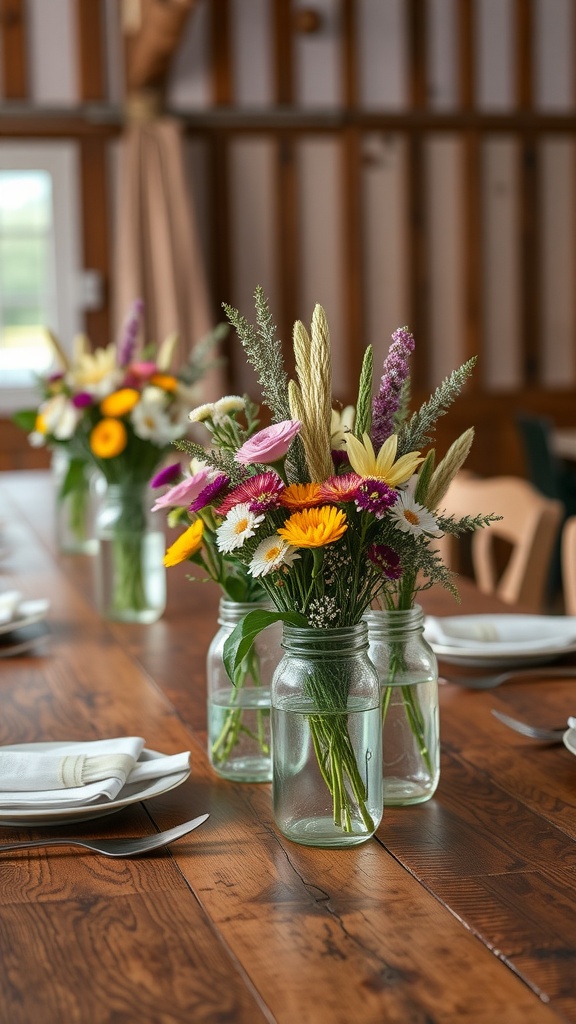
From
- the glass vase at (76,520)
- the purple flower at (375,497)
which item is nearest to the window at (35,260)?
the glass vase at (76,520)

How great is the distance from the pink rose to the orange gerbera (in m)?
0.03

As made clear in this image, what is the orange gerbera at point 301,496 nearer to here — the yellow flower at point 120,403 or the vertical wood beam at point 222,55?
the yellow flower at point 120,403

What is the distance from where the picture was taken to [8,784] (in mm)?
1193

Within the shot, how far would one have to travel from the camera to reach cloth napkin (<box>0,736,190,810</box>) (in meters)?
1.16

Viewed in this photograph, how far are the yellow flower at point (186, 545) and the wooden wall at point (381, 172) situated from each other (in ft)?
17.1

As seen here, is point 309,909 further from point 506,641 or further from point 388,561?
point 506,641

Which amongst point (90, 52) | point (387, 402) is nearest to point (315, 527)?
point (387, 402)

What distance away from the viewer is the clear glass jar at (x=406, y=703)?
3.99ft

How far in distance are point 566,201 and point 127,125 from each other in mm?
2297

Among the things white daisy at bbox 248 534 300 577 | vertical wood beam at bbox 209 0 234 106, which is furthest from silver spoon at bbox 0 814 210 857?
vertical wood beam at bbox 209 0 234 106

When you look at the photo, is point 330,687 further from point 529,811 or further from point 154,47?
point 154,47

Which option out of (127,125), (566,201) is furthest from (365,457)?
(566,201)

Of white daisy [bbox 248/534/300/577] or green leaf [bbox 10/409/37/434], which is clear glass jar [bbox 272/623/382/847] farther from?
green leaf [bbox 10/409/37/434]

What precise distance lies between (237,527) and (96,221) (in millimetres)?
5400
